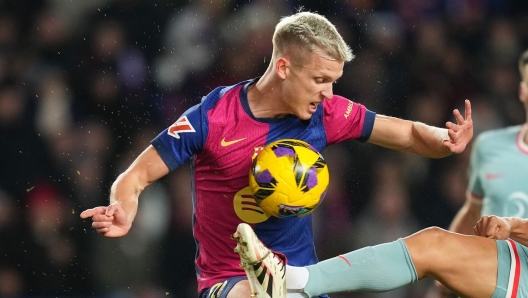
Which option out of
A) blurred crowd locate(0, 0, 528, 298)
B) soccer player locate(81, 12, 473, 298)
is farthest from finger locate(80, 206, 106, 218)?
blurred crowd locate(0, 0, 528, 298)

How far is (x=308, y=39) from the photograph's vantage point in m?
3.84

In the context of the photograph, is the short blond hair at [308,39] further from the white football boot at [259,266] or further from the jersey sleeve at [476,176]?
the jersey sleeve at [476,176]

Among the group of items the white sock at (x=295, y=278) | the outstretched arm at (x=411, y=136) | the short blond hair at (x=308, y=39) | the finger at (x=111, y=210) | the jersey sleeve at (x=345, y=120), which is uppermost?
the short blond hair at (x=308, y=39)

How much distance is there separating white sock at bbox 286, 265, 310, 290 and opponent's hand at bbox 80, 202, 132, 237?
70cm

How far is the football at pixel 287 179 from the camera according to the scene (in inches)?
143

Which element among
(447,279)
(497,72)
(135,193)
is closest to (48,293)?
(135,193)

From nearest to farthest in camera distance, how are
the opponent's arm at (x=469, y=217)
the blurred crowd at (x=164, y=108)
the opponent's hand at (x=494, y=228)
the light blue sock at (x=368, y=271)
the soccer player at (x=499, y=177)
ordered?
the opponent's hand at (x=494, y=228)
the light blue sock at (x=368, y=271)
the soccer player at (x=499, y=177)
the opponent's arm at (x=469, y=217)
the blurred crowd at (x=164, y=108)

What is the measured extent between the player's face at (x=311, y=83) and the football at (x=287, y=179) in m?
0.21

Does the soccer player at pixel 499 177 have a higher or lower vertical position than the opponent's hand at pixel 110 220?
lower

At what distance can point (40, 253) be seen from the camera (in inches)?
258

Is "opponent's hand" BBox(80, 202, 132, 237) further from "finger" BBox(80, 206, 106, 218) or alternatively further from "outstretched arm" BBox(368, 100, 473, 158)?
"outstretched arm" BBox(368, 100, 473, 158)

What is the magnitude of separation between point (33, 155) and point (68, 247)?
74 centimetres

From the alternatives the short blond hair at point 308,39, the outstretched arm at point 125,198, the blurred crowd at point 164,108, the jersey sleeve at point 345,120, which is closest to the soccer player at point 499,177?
the jersey sleeve at point 345,120

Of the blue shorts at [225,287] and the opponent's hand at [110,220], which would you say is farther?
the blue shorts at [225,287]
